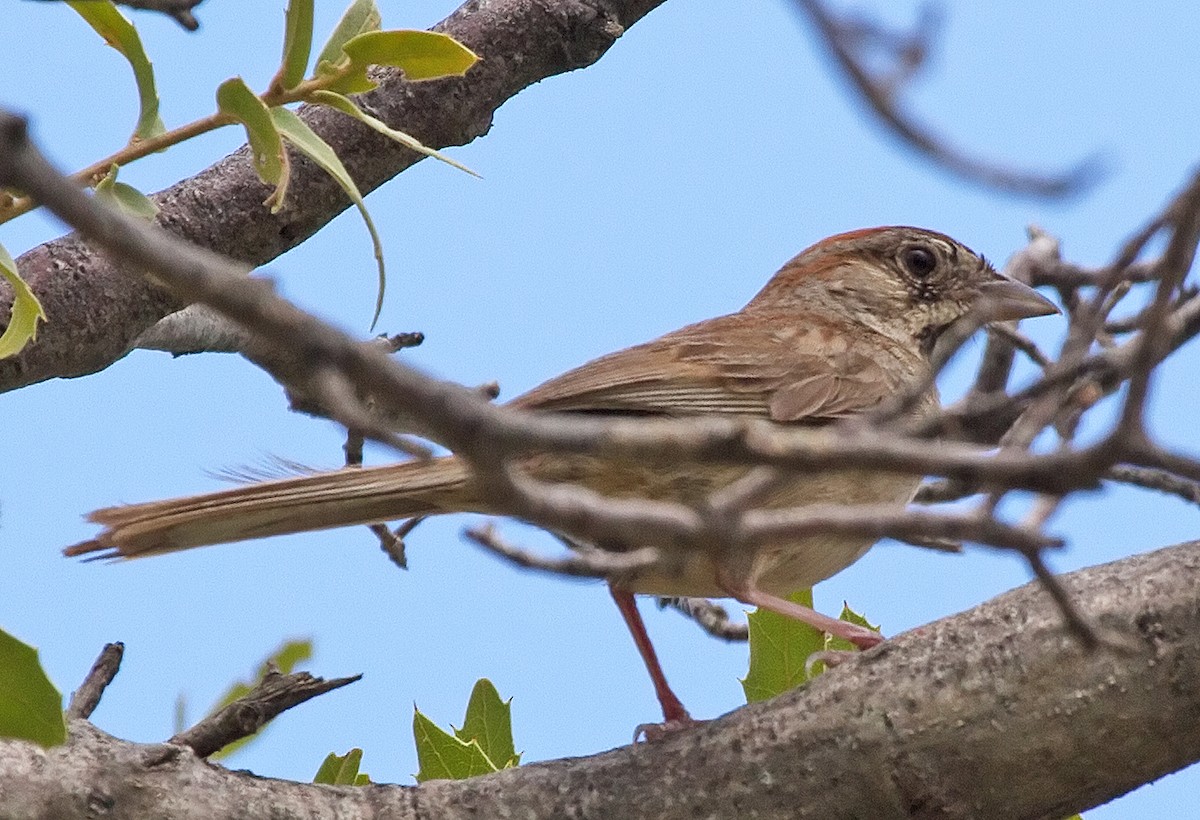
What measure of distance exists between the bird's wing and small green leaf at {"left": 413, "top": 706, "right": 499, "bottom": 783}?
108cm

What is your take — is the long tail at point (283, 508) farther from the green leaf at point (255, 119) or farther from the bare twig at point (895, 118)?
the bare twig at point (895, 118)

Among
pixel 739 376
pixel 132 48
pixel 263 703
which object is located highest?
pixel 739 376

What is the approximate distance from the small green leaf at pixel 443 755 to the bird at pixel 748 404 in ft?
1.90

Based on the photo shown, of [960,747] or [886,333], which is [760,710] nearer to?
[960,747]

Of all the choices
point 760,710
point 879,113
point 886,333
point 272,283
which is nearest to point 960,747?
point 760,710

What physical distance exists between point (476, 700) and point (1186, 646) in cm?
201

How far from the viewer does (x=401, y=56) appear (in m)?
3.55

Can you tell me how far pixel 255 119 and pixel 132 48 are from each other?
316 mm

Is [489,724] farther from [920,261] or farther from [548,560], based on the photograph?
[920,261]

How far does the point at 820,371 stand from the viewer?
18.3 ft

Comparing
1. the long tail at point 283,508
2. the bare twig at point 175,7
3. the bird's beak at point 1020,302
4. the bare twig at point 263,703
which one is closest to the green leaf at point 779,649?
the long tail at point 283,508

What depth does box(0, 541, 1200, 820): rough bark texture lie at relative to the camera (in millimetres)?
3363

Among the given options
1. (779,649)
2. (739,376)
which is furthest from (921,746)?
(739,376)

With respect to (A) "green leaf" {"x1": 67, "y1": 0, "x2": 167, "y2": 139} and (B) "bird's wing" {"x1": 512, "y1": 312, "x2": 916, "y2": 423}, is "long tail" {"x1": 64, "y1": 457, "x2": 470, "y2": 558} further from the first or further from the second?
(A) "green leaf" {"x1": 67, "y1": 0, "x2": 167, "y2": 139}
